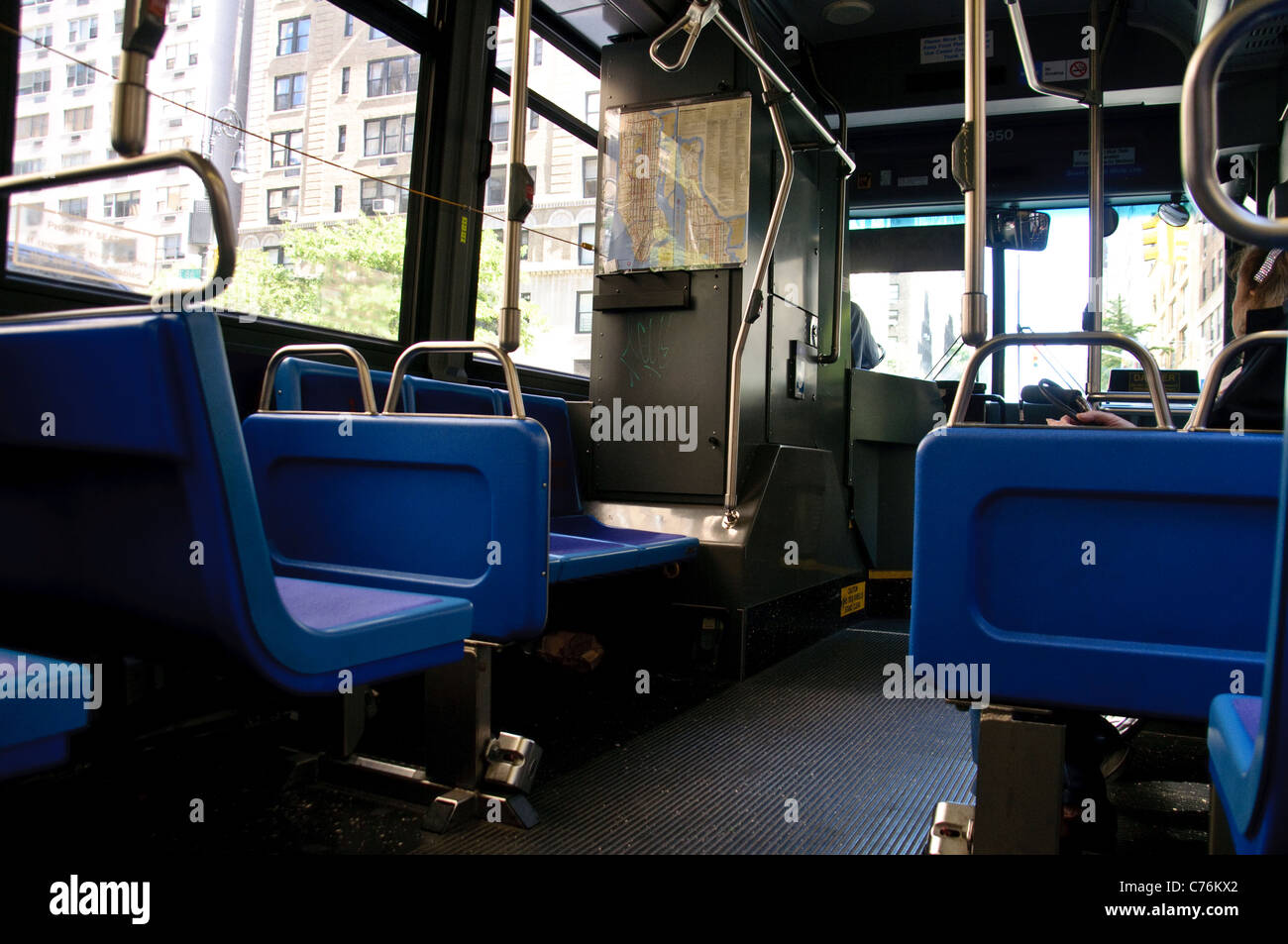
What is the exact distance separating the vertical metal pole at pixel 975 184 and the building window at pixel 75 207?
2.02m

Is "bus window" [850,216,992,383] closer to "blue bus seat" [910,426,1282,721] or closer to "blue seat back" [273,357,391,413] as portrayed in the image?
"blue seat back" [273,357,391,413]

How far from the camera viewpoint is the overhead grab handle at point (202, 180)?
3.68 feet

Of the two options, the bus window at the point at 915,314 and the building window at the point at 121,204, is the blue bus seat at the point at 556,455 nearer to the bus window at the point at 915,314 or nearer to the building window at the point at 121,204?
the building window at the point at 121,204

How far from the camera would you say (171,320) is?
113cm

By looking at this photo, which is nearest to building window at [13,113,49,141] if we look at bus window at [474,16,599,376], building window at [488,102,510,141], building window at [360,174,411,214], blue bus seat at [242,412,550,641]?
blue bus seat at [242,412,550,641]

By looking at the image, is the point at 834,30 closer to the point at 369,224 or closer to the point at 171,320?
the point at 369,224

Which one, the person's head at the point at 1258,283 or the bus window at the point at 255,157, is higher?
the bus window at the point at 255,157

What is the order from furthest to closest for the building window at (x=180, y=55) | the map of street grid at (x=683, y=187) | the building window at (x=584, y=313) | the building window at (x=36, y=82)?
the building window at (x=584, y=313) → the map of street grid at (x=683, y=187) → the building window at (x=180, y=55) → the building window at (x=36, y=82)

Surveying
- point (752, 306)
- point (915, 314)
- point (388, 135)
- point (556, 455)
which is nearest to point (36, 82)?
point (388, 135)

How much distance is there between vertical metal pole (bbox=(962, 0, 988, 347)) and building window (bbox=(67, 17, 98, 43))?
200 centimetres

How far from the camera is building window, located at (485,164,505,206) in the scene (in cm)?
364

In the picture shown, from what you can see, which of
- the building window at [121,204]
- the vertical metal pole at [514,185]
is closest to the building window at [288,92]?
the building window at [121,204]

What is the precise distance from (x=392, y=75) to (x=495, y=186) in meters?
0.57
